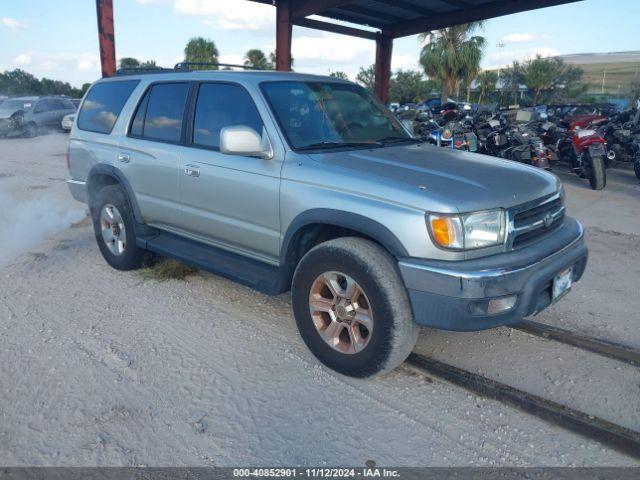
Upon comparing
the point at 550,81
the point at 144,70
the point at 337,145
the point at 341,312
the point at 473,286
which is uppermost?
the point at 550,81

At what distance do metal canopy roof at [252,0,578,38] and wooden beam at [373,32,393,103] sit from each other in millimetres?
215

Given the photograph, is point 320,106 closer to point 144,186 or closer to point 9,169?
point 144,186

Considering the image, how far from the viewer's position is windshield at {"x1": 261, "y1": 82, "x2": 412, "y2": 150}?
387 cm

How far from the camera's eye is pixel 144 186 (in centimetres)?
483

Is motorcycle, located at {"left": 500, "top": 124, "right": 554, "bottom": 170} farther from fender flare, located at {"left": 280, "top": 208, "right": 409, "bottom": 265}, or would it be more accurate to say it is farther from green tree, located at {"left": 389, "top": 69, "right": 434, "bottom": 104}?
green tree, located at {"left": 389, "top": 69, "right": 434, "bottom": 104}

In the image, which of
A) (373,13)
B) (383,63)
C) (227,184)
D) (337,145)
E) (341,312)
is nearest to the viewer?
(341,312)

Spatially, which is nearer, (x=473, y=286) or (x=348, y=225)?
(x=473, y=286)

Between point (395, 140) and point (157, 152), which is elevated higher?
point (395, 140)

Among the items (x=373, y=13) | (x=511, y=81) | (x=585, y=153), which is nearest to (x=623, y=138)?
(x=585, y=153)

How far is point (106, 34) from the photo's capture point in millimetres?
8156

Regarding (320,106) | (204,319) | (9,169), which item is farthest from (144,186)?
(9,169)

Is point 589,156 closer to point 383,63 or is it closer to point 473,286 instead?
point 383,63

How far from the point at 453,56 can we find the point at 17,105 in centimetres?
2434

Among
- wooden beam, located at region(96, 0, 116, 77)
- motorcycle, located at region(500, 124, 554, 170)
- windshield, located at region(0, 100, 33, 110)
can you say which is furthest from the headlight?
windshield, located at region(0, 100, 33, 110)
